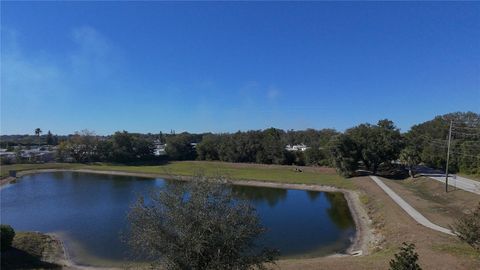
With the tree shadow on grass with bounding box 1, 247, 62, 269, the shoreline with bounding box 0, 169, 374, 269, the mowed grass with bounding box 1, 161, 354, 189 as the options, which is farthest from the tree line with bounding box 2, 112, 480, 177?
the tree shadow on grass with bounding box 1, 247, 62, 269

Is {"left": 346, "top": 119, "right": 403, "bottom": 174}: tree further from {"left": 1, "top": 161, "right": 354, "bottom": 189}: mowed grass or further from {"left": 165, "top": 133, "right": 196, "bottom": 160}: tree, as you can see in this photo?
{"left": 165, "top": 133, "right": 196, "bottom": 160}: tree

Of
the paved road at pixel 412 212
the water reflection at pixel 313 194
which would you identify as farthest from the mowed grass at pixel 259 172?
the paved road at pixel 412 212

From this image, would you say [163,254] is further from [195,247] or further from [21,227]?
[21,227]

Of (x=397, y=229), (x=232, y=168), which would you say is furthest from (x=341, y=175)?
(x=397, y=229)

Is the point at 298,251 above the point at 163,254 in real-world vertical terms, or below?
below

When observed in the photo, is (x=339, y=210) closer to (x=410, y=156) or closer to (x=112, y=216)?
(x=410, y=156)

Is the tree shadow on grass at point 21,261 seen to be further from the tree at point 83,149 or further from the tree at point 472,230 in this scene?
the tree at point 83,149
